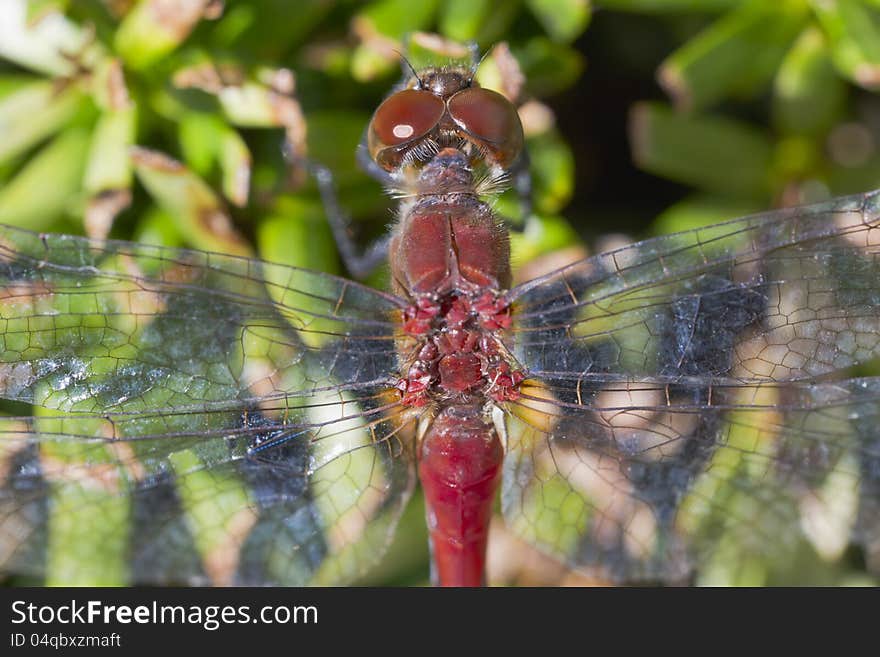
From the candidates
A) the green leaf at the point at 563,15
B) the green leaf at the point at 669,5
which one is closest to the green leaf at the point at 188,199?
the green leaf at the point at 563,15

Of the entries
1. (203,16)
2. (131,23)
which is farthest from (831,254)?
(131,23)

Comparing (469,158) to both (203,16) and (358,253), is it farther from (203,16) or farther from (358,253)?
(203,16)

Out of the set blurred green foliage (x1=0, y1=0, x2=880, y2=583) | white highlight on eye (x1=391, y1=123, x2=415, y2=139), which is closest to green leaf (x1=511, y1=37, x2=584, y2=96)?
blurred green foliage (x1=0, y1=0, x2=880, y2=583)

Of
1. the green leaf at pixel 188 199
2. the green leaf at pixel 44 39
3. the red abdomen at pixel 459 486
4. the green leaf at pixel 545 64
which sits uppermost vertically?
the green leaf at pixel 44 39

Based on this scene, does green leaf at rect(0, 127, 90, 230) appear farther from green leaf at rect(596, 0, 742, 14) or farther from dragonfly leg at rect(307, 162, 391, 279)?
green leaf at rect(596, 0, 742, 14)

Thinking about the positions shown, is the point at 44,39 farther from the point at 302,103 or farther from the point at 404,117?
the point at 404,117

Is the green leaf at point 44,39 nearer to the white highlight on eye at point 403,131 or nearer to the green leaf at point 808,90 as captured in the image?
the white highlight on eye at point 403,131

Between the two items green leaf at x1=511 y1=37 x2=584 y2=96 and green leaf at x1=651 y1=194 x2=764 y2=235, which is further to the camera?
green leaf at x1=651 y1=194 x2=764 y2=235
